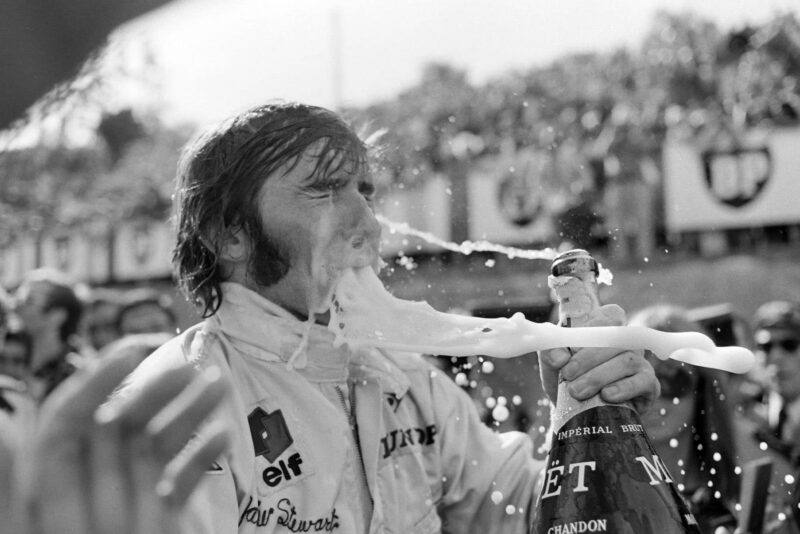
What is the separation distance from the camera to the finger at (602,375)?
131cm

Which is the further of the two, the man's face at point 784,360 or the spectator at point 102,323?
the spectator at point 102,323

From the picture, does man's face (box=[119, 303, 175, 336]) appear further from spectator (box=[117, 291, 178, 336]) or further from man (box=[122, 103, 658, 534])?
man (box=[122, 103, 658, 534])

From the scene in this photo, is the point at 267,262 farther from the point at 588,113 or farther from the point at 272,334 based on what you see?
the point at 588,113

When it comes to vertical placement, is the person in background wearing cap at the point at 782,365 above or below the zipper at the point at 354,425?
below

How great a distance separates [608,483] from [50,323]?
12.7 feet

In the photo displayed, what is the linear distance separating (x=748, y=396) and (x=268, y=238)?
322cm

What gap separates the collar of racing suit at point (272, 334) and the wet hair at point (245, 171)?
0.04m

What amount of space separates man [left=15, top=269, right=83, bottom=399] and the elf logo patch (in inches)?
115

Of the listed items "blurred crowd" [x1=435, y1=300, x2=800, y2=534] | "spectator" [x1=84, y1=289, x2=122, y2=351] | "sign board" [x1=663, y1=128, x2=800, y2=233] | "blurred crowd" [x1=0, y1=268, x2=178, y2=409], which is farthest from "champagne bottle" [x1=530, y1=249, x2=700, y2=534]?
"sign board" [x1=663, y1=128, x2=800, y2=233]

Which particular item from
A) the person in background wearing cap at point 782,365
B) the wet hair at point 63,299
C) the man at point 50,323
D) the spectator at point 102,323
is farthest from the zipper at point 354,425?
the spectator at point 102,323

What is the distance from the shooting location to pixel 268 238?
156 centimetres

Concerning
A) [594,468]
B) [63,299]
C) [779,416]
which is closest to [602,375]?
[594,468]

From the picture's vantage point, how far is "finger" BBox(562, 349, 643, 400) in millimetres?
1308

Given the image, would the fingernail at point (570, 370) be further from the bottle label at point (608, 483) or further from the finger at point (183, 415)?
the finger at point (183, 415)
